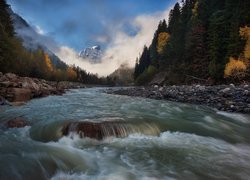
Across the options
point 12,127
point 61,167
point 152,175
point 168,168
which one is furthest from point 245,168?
point 12,127

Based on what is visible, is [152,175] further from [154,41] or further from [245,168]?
[154,41]

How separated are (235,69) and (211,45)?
10987mm

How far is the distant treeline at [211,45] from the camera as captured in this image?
119 feet

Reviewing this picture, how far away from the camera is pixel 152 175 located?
8070 mm

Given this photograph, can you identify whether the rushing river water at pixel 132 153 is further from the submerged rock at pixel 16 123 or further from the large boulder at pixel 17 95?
the large boulder at pixel 17 95

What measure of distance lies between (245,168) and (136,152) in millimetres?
3857

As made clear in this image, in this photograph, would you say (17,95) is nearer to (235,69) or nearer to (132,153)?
(132,153)

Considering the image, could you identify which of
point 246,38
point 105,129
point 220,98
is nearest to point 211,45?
point 246,38

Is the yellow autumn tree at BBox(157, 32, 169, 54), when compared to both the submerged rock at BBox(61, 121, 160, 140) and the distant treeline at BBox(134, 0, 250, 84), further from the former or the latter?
the submerged rock at BBox(61, 121, 160, 140)

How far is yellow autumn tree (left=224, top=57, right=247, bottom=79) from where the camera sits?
34.5 m

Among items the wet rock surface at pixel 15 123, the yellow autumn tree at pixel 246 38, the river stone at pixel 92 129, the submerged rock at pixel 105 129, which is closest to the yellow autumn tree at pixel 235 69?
the yellow autumn tree at pixel 246 38

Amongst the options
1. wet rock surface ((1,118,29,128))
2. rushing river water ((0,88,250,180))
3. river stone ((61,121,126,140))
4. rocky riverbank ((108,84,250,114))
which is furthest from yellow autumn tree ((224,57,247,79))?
wet rock surface ((1,118,29,128))

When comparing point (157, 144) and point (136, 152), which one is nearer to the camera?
point (136, 152)

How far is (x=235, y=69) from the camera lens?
35.0 metres
